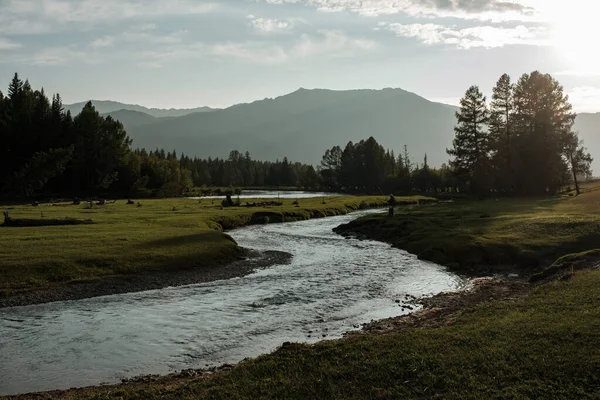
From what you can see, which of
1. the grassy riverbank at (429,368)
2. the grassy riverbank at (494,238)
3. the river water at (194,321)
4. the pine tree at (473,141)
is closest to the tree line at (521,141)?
the pine tree at (473,141)

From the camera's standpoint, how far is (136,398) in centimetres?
1328

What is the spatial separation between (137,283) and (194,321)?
32.9 ft

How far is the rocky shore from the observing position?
26.7 meters

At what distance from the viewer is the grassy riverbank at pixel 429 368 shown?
1241 cm

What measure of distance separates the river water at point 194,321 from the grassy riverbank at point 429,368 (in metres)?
2.56

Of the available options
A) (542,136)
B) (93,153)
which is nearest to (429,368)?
(542,136)

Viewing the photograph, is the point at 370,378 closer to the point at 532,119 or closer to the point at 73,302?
the point at 73,302

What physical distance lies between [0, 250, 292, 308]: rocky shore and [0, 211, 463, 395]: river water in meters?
1.14

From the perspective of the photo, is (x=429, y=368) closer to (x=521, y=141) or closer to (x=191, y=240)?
(x=191, y=240)

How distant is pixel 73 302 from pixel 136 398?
15.3 m

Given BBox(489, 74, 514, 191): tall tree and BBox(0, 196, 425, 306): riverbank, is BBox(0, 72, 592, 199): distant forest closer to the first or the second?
BBox(489, 74, 514, 191): tall tree

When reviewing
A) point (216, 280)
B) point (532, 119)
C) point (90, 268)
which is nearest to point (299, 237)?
point (216, 280)

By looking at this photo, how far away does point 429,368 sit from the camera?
1371 centimetres

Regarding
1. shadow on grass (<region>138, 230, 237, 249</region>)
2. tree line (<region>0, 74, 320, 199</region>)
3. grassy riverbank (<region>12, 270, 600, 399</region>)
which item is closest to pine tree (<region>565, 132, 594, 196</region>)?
shadow on grass (<region>138, 230, 237, 249</region>)
